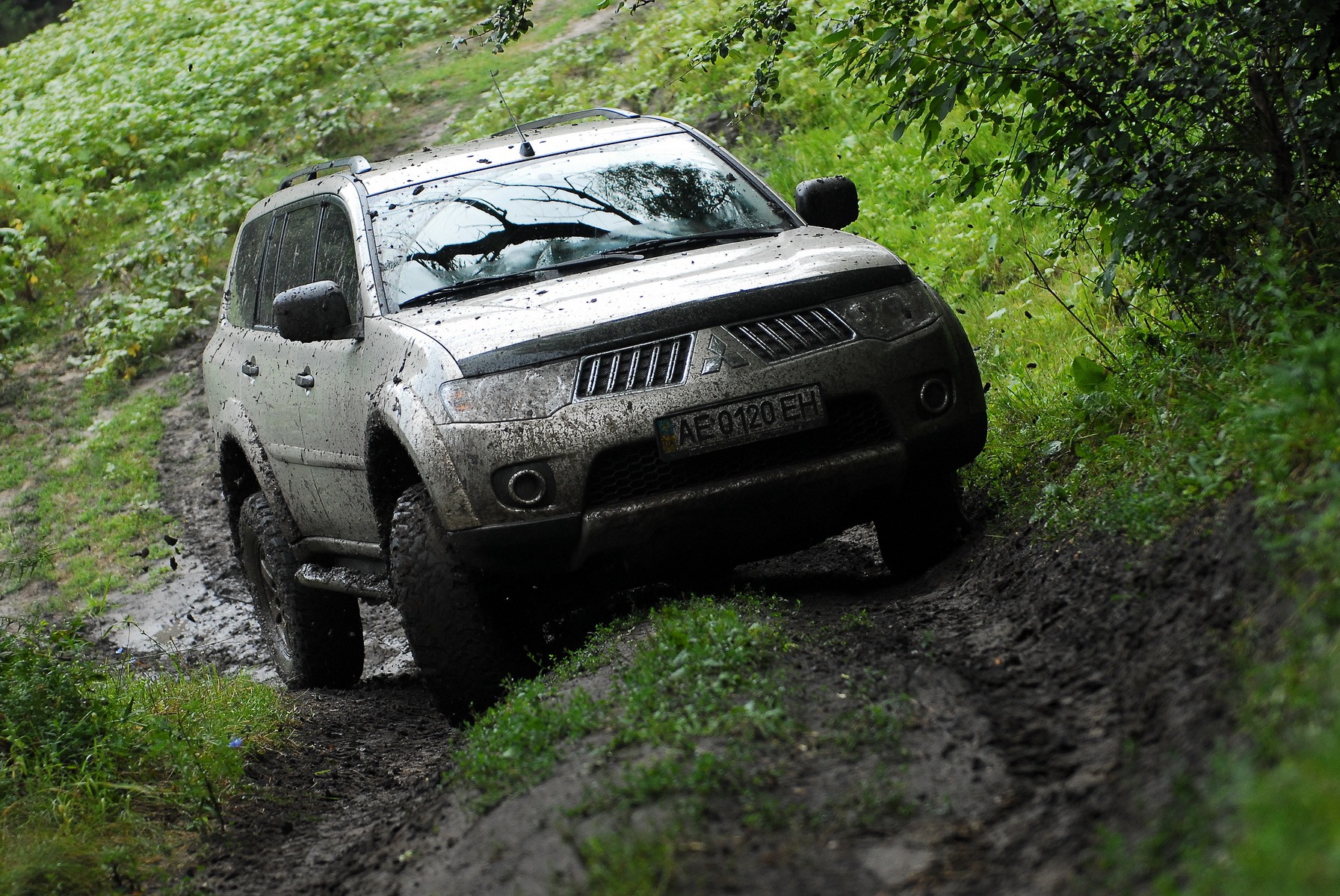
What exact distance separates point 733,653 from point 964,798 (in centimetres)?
102

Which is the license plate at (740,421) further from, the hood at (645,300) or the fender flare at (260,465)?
the fender flare at (260,465)

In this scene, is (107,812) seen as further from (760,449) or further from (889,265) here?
(889,265)

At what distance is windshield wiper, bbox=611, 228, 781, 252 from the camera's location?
17.4ft

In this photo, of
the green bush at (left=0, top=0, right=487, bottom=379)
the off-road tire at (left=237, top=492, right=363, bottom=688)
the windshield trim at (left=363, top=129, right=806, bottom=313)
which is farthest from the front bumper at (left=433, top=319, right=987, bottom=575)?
the green bush at (left=0, top=0, right=487, bottom=379)

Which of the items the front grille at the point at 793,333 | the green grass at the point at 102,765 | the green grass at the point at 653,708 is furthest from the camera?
the front grille at the point at 793,333

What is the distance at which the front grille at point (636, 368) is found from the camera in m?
4.45

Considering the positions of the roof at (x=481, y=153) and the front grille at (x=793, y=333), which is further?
the roof at (x=481, y=153)

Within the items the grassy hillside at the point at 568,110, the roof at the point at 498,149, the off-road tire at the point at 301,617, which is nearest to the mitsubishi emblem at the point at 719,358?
the grassy hillside at the point at 568,110

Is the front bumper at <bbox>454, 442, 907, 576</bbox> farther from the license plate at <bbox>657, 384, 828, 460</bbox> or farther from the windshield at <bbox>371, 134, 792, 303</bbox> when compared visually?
the windshield at <bbox>371, 134, 792, 303</bbox>

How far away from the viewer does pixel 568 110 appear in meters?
15.7

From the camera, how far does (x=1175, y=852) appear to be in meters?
2.38

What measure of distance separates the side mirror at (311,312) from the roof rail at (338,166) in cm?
99

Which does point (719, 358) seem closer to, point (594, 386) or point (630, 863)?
point (594, 386)

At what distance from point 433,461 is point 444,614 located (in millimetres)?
544
